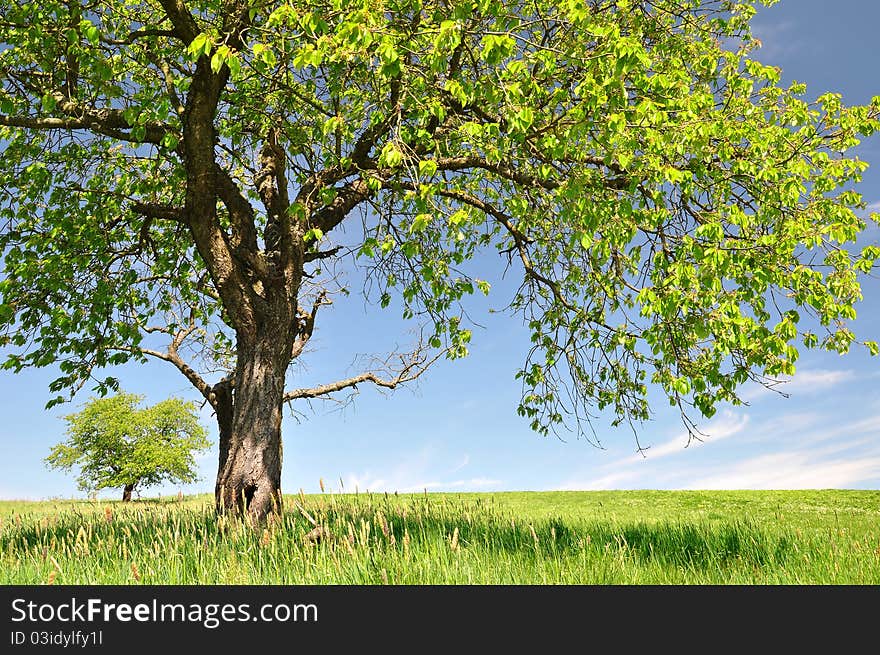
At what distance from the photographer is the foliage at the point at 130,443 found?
38.6 meters

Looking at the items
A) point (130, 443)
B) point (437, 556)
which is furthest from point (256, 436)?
point (130, 443)

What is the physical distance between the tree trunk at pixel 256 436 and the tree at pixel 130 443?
31.2 meters

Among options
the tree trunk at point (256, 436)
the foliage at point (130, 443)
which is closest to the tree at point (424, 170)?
the tree trunk at point (256, 436)

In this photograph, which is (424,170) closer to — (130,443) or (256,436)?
(256,436)

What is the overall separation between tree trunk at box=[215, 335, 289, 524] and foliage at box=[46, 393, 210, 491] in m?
30.0

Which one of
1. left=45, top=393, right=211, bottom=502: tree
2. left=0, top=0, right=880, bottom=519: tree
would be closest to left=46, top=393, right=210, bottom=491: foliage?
left=45, top=393, right=211, bottom=502: tree

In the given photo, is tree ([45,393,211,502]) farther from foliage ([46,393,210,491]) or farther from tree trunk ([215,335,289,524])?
tree trunk ([215,335,289,524])

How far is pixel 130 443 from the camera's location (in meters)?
39.5

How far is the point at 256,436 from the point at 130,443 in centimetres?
3392

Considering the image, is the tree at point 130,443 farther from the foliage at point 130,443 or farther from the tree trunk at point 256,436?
the tree trunk at point 256,436

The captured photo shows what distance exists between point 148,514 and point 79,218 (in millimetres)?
6250

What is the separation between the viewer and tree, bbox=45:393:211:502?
127 ft
